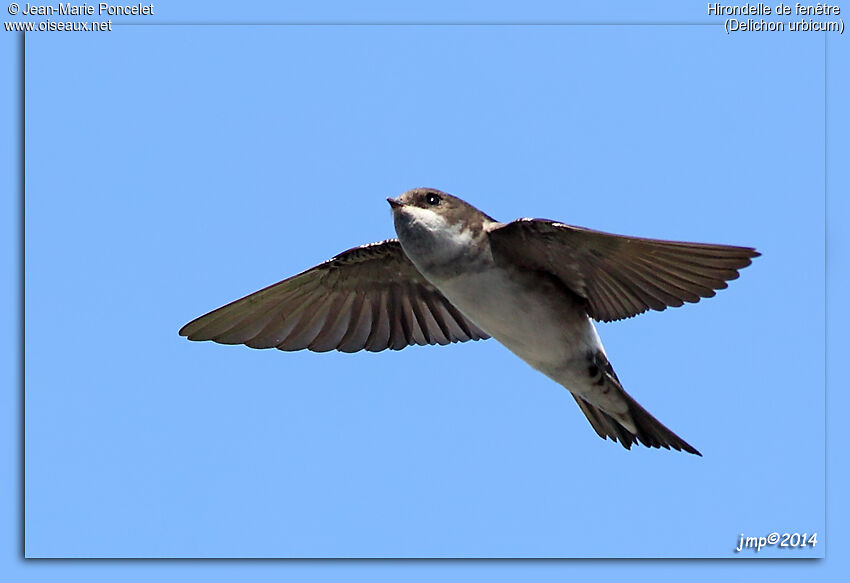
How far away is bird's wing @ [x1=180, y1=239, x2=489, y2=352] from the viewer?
842 centimetres

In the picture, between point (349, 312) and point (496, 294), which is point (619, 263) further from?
point (349, 312)

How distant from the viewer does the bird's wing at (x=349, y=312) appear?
27.6ft

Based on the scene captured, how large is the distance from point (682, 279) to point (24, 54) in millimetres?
4439

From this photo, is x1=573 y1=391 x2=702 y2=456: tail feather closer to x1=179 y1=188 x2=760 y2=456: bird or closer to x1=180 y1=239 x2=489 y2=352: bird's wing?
x1=179 y1=188 x2=760 y2=456: bird

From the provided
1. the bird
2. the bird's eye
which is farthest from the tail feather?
the bird's eye

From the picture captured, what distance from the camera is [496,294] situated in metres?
→ 7.46

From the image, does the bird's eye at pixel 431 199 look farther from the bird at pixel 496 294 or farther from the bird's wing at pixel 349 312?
the bird's wing at pixel 349 312

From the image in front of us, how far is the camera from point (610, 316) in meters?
7.60

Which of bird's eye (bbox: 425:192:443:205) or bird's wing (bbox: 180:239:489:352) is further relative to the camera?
bird's wing (bbox: 180:239:489:352)

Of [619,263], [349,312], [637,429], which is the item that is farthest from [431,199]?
[637,429]

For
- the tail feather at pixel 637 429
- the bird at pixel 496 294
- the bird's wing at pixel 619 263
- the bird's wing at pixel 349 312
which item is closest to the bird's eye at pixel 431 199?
the bird at pixel 496 294

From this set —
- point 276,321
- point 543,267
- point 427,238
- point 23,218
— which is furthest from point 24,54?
point 543,267

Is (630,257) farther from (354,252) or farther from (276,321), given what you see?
(276,321)

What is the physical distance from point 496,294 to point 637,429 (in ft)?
4.55
